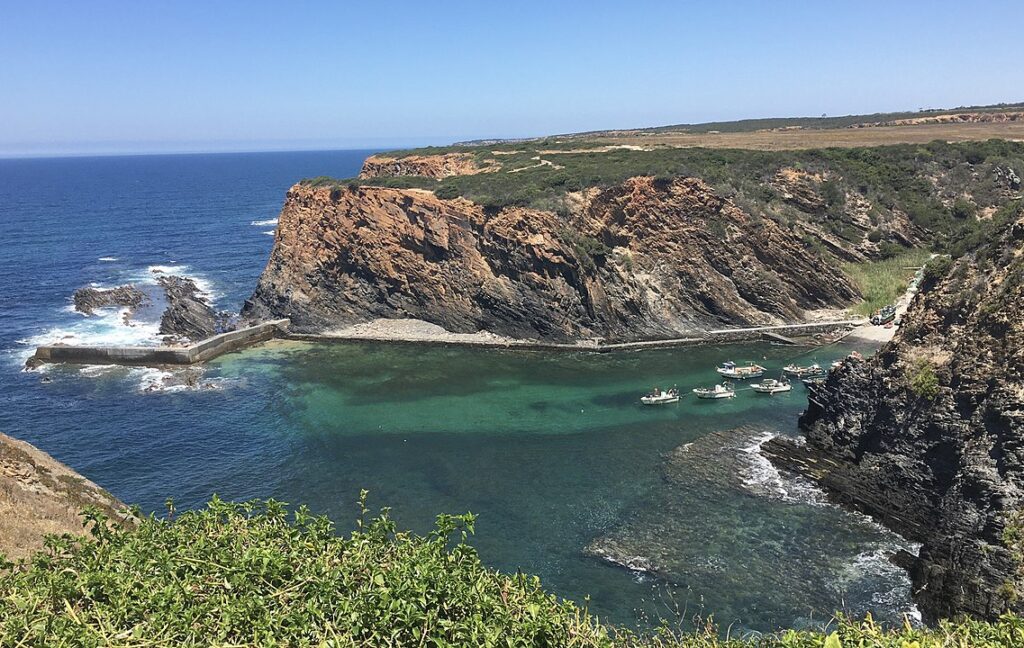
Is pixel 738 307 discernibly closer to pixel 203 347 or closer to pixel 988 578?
pixel 988 578

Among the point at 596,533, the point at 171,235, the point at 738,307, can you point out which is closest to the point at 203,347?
the point at 596,533

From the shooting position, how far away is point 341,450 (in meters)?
34.8

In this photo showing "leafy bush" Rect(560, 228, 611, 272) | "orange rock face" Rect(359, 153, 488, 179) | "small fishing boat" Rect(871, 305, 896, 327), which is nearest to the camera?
"small fishing boat" Rect(871, 305, 896, 327)

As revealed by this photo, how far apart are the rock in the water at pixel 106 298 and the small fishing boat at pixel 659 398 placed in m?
50.0

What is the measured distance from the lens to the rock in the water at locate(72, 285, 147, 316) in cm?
6191

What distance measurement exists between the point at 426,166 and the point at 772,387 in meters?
50.2

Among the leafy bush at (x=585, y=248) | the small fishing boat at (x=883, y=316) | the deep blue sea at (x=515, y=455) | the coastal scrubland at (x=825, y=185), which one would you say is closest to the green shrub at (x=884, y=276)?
the coastal scrubland at (x=825, y=185)

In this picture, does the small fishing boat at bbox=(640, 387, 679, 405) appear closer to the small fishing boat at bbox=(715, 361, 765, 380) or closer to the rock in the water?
the small fishing boat at bbox=(715, 361, 765, 380)

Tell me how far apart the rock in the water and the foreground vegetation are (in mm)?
60925

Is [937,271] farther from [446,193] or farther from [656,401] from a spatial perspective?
[446,193]

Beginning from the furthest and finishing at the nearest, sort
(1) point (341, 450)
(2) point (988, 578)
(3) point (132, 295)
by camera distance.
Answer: (3) point (132, 295), (1) point (341, 450), (2) point (988, 578)

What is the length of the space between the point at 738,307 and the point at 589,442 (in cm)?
2710

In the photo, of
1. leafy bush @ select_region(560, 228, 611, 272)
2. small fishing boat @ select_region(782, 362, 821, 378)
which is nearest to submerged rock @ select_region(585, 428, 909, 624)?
small fishing boat @ select_region(782, 362, 821, 378)

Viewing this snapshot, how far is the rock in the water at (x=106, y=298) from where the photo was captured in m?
61.9
